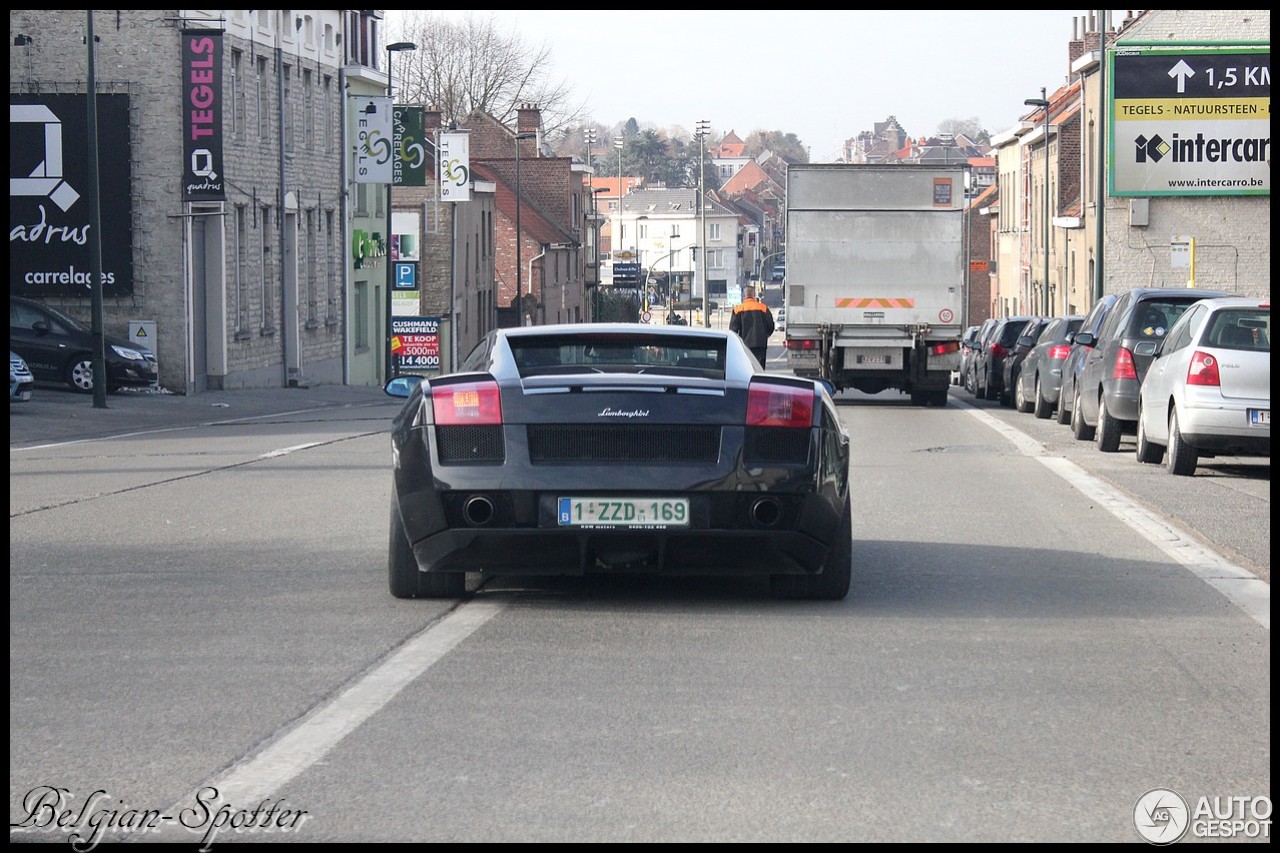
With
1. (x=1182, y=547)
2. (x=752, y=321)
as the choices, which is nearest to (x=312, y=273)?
(x=752, y=321)

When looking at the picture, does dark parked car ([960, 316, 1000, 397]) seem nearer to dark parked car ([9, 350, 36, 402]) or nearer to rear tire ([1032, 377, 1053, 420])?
rear tire ([1032, 377, 1053, 420])

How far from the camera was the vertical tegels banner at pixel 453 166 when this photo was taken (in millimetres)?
55062

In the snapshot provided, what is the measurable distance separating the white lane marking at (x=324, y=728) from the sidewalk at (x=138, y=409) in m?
14.6

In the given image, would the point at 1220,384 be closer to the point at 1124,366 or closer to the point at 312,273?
the point at 1124,366

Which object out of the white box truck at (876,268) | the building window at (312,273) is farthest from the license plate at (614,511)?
the building window at (312,273)

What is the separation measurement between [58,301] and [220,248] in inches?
153

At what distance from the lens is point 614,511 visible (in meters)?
7.59

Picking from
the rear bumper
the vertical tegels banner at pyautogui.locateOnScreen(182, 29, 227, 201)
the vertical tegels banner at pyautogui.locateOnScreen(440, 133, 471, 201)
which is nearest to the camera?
the rear bumper

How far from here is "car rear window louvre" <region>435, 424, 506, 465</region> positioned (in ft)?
25.1

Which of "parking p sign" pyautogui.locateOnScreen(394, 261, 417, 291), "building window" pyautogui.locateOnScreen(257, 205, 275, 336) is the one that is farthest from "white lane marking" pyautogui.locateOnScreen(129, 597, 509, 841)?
"parking p sign" pyautogui.locateOnScreen(394, 261, 417, 291)

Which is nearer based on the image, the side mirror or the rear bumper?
the side mirror

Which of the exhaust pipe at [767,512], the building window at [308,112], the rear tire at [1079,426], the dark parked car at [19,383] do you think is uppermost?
the building window at [308,112]

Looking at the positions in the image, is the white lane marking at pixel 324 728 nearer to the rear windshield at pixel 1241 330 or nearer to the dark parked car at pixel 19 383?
the rear windshield at pixel 1241 330

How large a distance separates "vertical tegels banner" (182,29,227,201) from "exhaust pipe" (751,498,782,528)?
29.4m
